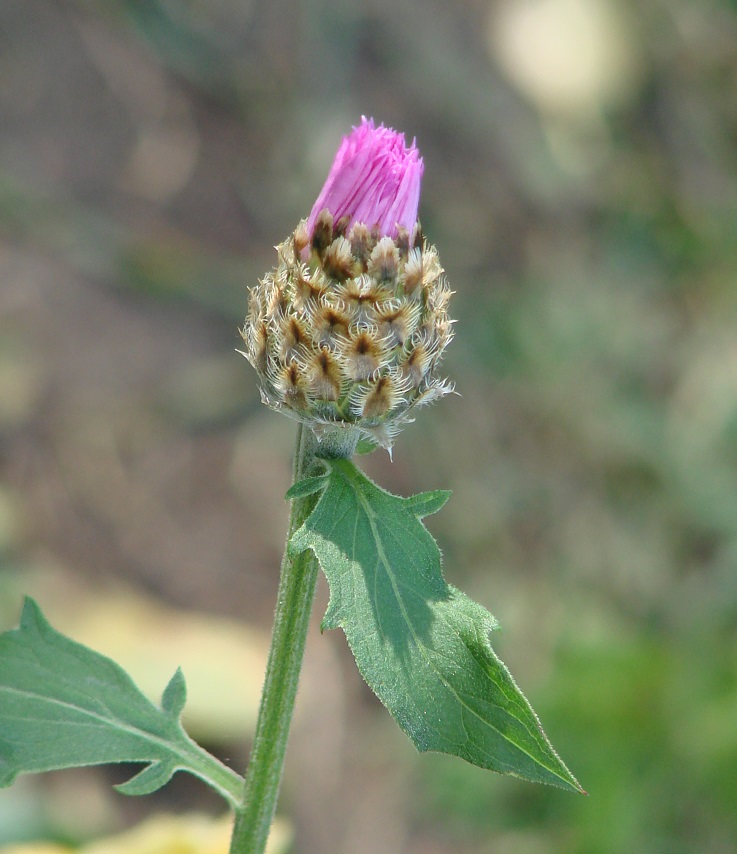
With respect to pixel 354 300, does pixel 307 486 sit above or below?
below

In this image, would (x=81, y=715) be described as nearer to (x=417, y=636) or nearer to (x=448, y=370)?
(x=417, y=636)

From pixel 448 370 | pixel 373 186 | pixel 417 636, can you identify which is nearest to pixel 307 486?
pixel 417 636

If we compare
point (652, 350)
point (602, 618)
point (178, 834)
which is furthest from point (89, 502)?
point (178, 834)

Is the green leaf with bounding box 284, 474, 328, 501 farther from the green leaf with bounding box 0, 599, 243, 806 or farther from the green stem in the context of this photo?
the green leaf with bounding box 0, 599, 243, 806

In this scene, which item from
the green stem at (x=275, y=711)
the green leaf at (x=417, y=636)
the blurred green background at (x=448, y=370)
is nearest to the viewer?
the green leaf at (x=417, y=636)

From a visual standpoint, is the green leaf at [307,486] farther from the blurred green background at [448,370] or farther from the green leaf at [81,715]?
the blurred green background at [448,370]

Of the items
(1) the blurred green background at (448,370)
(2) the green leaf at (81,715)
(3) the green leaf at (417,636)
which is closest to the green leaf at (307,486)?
(3) the green leaf at (417,636)

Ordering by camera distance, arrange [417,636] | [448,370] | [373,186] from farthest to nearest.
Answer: [448,370], [373,186], [417,636]

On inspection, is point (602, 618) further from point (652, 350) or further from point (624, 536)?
point (652, 350)
